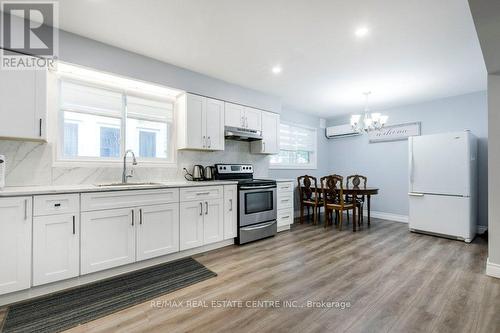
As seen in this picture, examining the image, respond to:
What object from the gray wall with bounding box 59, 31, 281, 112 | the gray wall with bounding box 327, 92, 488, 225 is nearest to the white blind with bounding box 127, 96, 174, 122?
the gray wall with bounding box 59, 31, 281, 112

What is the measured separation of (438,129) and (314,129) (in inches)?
104

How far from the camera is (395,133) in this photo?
17.3 ft

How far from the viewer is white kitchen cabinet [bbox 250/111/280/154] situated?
4.42 meters

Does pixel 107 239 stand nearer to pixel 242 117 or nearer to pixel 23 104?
pixel 23 104

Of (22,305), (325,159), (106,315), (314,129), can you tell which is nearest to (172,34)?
(106,315)

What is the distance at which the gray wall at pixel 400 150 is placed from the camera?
14.1ft

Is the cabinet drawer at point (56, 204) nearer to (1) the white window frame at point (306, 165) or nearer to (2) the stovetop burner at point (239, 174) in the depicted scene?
(2) the stovetop burner at point (239, 174)

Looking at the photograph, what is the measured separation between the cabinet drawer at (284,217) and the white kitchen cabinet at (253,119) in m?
1.63

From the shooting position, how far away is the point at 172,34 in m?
2.56

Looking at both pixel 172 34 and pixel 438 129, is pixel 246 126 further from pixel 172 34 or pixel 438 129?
pixel 438 129

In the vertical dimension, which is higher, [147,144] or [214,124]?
[214,124]

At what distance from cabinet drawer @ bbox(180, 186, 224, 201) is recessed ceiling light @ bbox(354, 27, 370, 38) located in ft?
8.34

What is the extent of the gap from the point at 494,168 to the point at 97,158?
4.70 meters

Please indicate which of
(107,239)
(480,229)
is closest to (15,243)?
(107,239)
